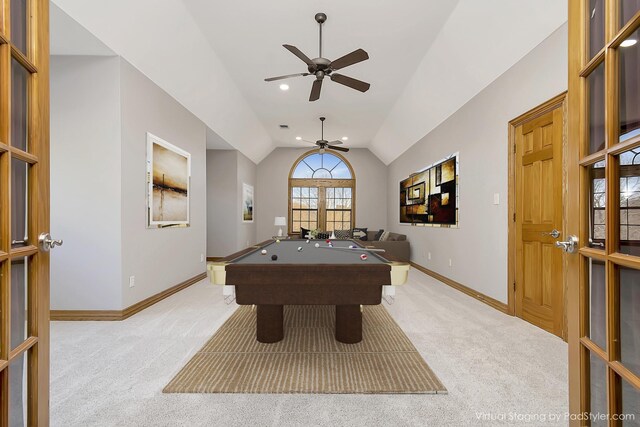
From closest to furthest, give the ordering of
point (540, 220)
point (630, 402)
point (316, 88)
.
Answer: point (630, 402), point (540, 220), point (316, 88)

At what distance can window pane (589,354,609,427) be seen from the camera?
0.88 meters

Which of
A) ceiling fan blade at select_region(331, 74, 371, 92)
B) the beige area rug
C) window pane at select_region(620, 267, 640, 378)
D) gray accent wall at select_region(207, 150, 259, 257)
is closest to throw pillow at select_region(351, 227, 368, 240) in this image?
gray accent wall at select_region(207, 150, 259, 257)

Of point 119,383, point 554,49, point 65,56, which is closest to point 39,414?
point 119,383

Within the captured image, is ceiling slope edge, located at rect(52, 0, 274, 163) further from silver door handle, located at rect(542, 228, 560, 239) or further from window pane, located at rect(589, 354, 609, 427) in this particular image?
silver door handle, located at rect(542, 228, 560, 239)

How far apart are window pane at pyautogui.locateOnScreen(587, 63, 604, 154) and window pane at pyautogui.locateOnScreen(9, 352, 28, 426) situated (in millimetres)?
1807

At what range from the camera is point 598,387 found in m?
0.91

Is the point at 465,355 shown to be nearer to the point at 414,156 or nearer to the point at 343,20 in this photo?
the point at 343,20

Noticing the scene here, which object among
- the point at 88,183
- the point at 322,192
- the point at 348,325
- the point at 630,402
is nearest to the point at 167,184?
the point at 88,183

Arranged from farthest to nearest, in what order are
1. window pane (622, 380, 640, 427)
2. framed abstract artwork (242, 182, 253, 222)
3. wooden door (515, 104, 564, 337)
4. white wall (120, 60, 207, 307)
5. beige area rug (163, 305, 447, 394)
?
framed abstract artwork (242, 182, 253, 222)
white wall (120, 60, 207, 307)
wooden door (515, 104, 564, 337)
beige area rug (163, 305, 447, 394)
window pane (622, 380, 640, 427)

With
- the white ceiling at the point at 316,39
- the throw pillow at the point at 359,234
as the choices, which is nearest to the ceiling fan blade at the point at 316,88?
the white ceiling at the point at 316,39

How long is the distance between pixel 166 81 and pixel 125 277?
2253 millimetres

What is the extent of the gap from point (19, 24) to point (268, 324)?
212 centimetres

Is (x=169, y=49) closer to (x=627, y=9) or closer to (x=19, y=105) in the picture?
(x=19, y=105)

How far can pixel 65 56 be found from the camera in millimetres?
2912
